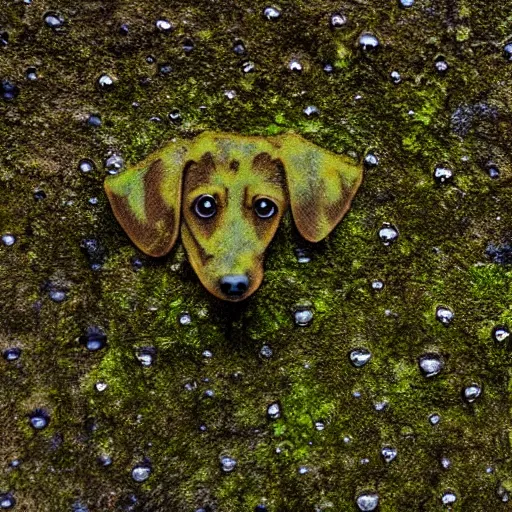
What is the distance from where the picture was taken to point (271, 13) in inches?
56.7

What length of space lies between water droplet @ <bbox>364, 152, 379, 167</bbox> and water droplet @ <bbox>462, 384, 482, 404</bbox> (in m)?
0.45

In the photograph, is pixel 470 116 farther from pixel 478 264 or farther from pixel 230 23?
pixel 230 23

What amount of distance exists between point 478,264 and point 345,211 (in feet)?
0.92

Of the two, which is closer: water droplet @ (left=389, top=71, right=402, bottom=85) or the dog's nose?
the dog's nose

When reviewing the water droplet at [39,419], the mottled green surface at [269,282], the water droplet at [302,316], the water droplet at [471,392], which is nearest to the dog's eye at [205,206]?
the mottled green surface at [269,282]

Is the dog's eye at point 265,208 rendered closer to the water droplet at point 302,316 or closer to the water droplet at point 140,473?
the water droplet at point 302,316

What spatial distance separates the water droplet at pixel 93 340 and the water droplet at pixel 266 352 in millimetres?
288

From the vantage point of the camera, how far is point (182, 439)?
1395 millimetres

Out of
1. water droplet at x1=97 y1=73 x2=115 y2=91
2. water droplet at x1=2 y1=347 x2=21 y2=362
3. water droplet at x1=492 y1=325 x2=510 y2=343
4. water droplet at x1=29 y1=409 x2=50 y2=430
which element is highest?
water droplet at x1=97 y1=73 x2=115 y2=91

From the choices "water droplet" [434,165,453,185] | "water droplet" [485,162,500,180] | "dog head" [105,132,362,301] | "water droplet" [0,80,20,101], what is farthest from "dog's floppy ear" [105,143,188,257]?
"water droplet" [485,162,500,180]

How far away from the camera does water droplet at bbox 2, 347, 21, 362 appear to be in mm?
1375

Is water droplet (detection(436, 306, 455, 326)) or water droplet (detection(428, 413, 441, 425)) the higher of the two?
water droplet (detection(436, 306, 455, 326))

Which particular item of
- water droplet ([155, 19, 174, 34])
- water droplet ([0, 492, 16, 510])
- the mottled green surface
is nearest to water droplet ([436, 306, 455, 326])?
the mottled green surface

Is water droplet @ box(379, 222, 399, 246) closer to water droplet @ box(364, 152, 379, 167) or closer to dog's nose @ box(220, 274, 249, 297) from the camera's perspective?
water droplet @ box(364, 152, 379, 167)
